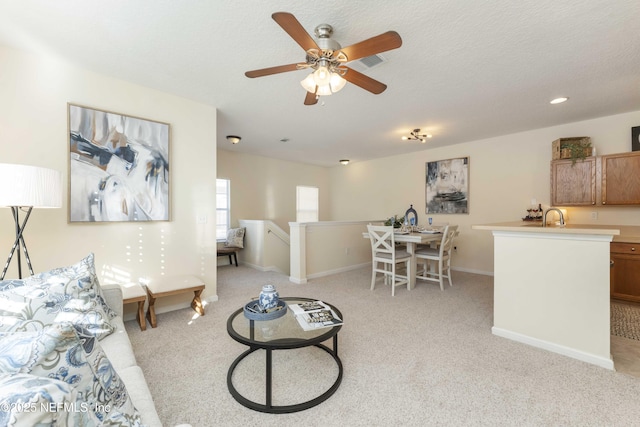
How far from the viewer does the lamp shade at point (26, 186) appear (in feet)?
5.28

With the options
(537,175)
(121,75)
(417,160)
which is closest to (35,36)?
(121,75)

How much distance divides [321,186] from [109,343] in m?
6.44

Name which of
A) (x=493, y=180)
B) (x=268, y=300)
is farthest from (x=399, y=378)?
(x=493, y=180)

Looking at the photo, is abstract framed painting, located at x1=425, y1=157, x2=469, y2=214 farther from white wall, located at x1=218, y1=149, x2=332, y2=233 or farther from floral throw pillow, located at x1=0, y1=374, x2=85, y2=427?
floral throw pillow, located at x1=0, y1=374, x2=85, y2=427

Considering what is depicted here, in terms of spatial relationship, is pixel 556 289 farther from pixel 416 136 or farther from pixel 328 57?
pixel 416 136

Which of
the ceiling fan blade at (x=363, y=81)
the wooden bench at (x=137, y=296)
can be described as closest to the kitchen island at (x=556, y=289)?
the ceiling fan blade at (x=363, y=81)

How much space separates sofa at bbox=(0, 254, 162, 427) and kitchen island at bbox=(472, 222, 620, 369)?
2769 mm

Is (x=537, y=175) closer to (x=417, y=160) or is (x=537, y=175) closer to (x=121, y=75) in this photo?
(x=417, y=160)

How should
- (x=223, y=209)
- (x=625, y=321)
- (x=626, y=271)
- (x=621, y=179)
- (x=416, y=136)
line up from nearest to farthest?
(x=625, y=321) < (x=626, y=271) < (x=621, y=179) < (x=416, y=136) < (x=223, y=209)

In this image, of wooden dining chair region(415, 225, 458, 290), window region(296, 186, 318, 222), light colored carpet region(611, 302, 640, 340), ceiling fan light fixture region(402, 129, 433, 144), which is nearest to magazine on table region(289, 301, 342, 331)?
wooden dining chair region(415, 225, 458, 290)

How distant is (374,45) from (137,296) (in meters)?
2.90

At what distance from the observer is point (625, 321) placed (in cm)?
274

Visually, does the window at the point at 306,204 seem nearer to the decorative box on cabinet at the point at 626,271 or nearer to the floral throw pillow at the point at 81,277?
the floral throw pillow at the point at 81,277

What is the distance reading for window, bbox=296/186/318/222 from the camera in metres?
Result: 7.11
